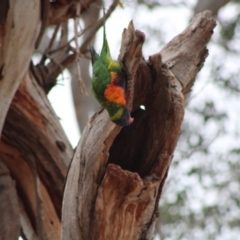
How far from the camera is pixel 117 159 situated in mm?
2473

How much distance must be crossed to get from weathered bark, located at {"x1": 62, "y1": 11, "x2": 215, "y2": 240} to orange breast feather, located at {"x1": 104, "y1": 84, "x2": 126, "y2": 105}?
0.15ft

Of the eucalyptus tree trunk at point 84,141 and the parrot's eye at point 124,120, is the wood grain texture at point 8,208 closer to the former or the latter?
the eucalyptus tree trunk at point 84,141

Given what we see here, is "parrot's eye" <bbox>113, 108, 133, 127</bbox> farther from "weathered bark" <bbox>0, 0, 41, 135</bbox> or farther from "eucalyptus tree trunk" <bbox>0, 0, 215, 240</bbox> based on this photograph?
"weathered bark" <bbox>0, 0, 41, 135</bbox>

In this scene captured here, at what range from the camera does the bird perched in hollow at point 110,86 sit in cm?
221

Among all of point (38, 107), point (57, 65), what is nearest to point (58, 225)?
point (38, 107)

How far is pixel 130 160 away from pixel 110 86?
1.09 feet

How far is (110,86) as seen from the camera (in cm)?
233

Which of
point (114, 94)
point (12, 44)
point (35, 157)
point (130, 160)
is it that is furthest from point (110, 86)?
point (35, 157)

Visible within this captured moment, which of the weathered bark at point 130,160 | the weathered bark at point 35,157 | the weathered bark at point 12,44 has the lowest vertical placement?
the weathered bark at point 130,160

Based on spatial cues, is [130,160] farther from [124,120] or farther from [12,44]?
[12,44]

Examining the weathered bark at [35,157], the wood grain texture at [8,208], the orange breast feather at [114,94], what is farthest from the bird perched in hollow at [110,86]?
the wood grain texture at [8,208]

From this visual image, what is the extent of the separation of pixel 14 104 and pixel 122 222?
125cm

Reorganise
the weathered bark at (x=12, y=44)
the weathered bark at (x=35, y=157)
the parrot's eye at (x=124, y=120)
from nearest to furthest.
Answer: the parrot's eye at (x=124, y=120) → the weathered bark at (x=12, y=44) → the weathered bark at (x=35, y=157)

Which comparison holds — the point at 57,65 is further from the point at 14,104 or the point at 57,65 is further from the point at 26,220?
the point at 26,220
